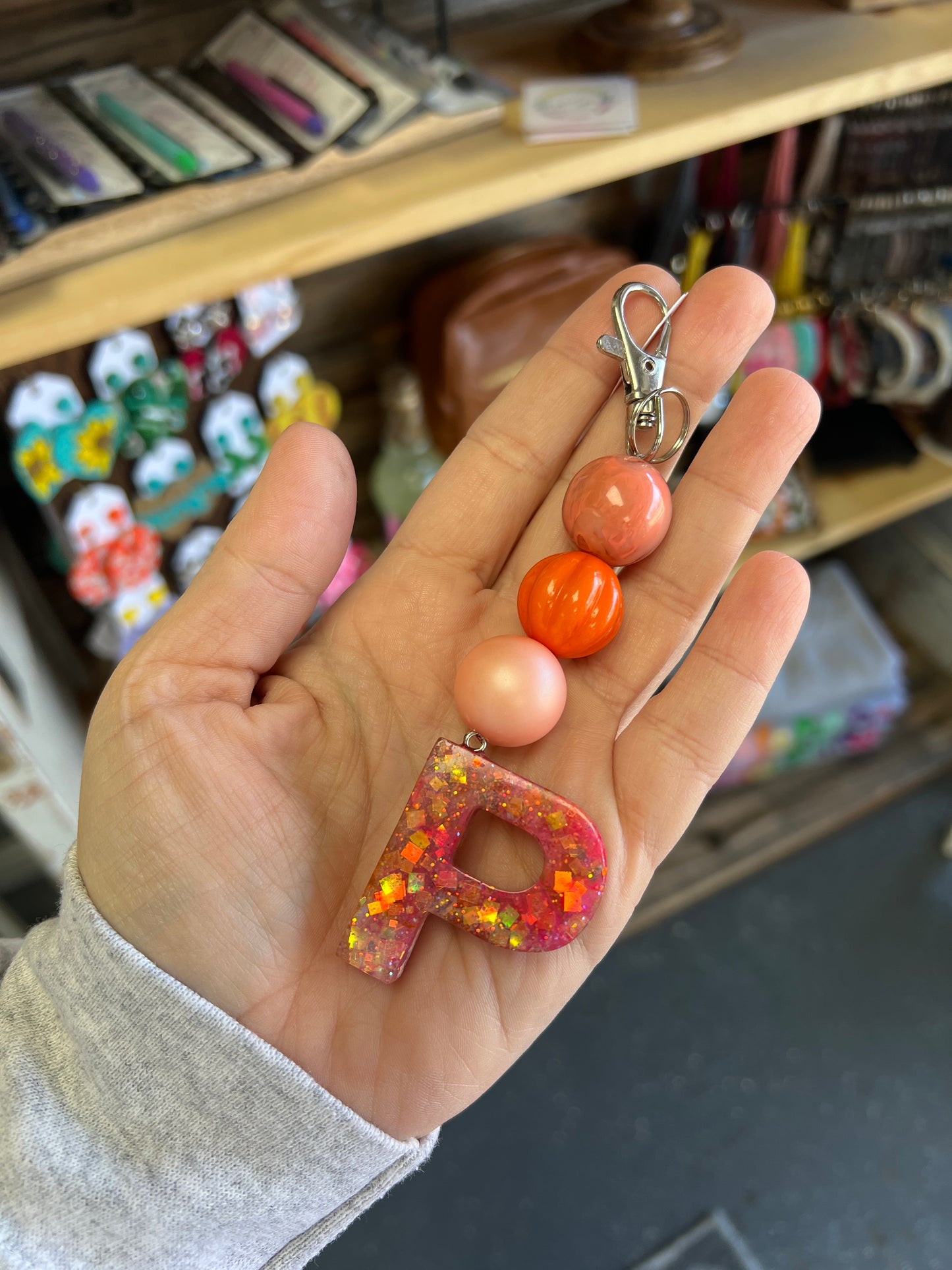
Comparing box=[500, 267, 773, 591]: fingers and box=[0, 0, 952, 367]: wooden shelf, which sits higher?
box=[0, 0, 952, 367]: wooden shelf

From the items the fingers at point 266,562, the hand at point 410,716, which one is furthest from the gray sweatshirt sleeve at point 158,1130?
the fingers at point 266,562

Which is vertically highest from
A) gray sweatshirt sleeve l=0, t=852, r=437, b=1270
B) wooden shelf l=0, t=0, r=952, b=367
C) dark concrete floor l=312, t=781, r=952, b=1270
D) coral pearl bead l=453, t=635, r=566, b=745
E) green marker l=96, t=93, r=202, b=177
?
green marker l=96, t=93, r=202, b=177

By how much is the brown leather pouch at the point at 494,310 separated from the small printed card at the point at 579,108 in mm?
256

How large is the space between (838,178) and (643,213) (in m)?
0.27

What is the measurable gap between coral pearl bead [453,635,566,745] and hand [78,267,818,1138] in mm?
48

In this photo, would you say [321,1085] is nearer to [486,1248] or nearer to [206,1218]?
[206,1218]

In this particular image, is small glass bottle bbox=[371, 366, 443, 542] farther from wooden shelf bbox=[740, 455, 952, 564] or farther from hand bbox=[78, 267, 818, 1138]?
wooden shelf bbox=[740, 455, 952, 564]

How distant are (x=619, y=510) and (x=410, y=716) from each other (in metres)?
0.25

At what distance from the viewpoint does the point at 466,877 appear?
28.2 inches

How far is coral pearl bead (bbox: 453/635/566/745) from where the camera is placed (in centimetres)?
73

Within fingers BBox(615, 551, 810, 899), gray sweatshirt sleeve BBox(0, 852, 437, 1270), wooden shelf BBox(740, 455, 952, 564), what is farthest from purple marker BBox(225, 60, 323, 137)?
wooden shelf BBox(740, 455, 952, 564)

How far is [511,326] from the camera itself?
1.15 metres

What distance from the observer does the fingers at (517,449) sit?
2.76ft

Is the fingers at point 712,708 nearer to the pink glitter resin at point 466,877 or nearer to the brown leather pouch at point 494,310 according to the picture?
the pink glitter resin at point 466,877
